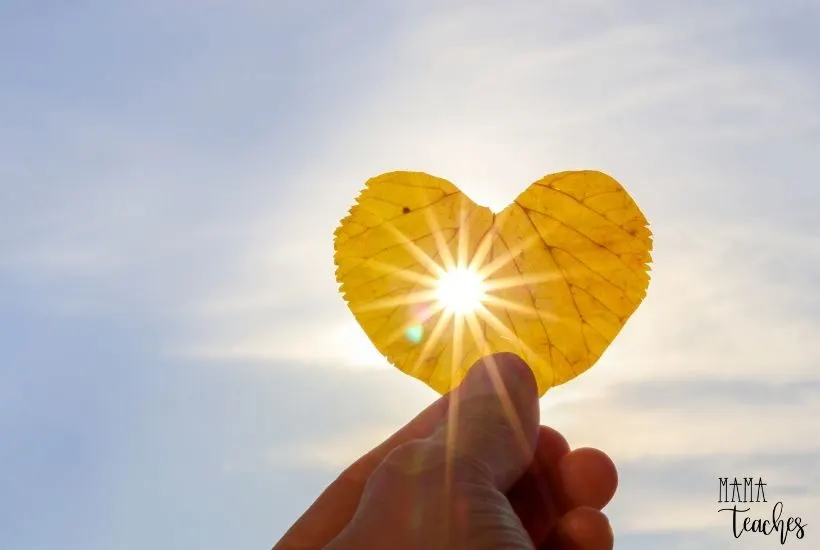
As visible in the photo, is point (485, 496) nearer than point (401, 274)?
Yes

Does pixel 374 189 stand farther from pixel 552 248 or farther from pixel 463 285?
pixel 552 248

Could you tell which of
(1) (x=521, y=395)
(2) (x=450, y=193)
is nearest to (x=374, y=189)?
(2) (x=450, y=193)

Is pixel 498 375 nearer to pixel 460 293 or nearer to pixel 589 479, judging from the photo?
pixel 460 293

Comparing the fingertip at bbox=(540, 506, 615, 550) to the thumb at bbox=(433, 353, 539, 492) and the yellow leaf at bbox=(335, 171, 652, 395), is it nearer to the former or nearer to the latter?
the thumb at bbox=(433, 353, 539, 492)

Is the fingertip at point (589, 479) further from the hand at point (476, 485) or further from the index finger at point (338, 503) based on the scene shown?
the index finger at point (338, 503)

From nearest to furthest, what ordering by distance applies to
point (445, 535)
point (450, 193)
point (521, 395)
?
point (445, 535), point (521, 395), point (450, 193)

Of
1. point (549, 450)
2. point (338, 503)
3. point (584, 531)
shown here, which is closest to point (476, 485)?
point (584, 531)

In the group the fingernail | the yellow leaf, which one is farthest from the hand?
the yellow leaf
